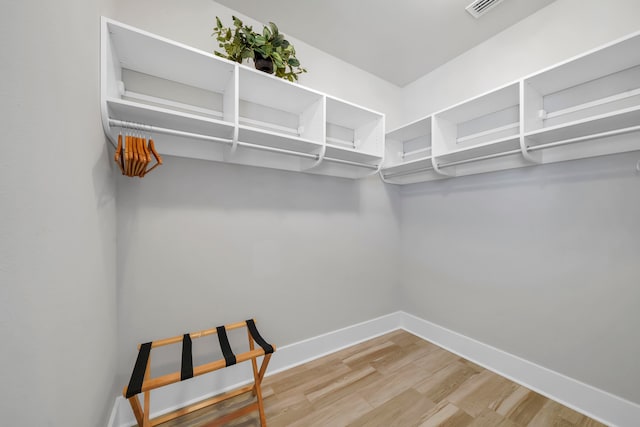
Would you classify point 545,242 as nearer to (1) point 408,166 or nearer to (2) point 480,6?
(1) point 408,166

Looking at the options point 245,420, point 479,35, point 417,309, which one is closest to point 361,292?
point 417,309

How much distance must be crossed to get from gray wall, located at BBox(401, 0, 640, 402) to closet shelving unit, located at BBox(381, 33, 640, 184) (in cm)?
12

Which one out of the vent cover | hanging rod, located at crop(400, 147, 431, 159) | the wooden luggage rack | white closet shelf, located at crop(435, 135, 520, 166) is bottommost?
the wooden luggage rack

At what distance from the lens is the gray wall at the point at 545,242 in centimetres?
140

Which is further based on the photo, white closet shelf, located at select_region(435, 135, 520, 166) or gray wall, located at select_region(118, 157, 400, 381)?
white closet shelf, located at select_region(435, 135, 520, 166)

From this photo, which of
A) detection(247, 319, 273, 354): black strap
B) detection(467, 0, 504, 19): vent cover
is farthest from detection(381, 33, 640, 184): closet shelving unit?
detection(247, 319, 273, 354): black strap

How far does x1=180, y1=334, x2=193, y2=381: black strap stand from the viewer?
3.67 ft

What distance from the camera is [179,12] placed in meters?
1.55

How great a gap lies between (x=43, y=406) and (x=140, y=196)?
1.06m

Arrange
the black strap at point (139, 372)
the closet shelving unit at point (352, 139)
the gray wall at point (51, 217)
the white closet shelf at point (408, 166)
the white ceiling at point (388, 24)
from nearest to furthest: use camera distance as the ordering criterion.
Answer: the gray wall at point (51, 217), the black strap at point (139, 372), the white ceiling at point (388, 24), the closet shelving unit at point (352, 139), the white closet shelf at point (408, 166)

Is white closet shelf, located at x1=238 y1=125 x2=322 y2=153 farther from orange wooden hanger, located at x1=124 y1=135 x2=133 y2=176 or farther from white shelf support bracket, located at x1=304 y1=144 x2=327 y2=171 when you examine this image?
orange wooden hanger, located at x1=124 y1=135 x2=133 y2=176

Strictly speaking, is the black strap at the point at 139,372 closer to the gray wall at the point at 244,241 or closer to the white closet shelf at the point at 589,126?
the gray wall at the point at 244,241

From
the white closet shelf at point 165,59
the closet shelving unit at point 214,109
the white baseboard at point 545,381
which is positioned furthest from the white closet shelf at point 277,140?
the white baseboard at point 545,381

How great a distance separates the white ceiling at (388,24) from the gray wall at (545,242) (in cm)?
18
